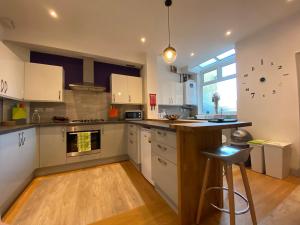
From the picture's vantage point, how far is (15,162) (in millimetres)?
1736

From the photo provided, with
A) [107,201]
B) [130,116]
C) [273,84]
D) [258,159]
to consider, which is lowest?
[107,201]

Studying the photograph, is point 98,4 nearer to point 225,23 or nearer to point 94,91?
point 94,91

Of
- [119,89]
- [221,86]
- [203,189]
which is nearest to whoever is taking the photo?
[203,189]

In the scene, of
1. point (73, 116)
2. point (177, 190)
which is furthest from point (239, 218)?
point (73, 116)

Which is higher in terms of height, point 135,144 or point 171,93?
point 171,93

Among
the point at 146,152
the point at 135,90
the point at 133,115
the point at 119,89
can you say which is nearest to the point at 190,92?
the point at 135,90

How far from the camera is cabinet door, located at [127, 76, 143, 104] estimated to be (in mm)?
3569

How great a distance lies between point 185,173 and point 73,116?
2893mm

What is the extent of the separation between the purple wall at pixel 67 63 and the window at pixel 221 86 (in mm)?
3653

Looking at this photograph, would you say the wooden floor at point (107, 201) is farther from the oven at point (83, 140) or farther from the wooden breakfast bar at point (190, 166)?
the oven at point (83, 140)

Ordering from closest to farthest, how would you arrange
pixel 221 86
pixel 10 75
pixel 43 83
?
pixel 10 75
pixel 43 83
pixel 221 86

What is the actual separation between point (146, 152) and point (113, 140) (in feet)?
3.89

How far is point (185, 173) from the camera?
130 centimetres

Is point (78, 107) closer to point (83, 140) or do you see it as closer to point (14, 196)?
point (83, 140)
